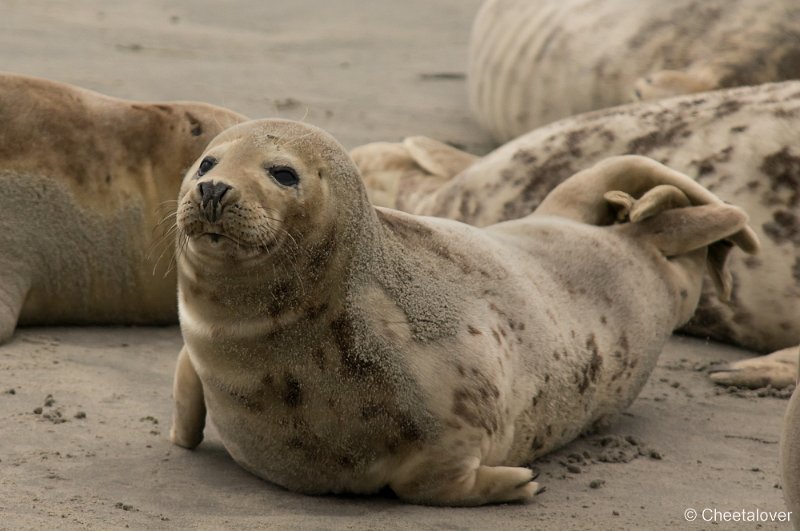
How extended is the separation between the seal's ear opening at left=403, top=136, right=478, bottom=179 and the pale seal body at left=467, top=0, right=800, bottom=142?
801 mm

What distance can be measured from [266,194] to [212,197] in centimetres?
13

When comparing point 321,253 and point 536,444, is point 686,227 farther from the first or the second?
point 321,253

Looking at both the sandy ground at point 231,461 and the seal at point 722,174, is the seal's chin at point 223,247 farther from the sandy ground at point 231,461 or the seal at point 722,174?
the seal at point 722,174

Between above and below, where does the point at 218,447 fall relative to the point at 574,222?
below

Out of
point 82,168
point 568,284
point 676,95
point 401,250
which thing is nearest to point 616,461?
point 568,284

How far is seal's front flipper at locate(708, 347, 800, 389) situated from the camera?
15.6ft

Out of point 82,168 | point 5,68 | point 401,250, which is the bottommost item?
point 5,68

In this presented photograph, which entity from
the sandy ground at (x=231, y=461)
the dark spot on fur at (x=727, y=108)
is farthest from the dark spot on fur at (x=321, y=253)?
the dark spot on fur at (x=727, y=108)

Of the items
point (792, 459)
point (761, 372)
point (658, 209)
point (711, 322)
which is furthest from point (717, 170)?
point (792, 459)

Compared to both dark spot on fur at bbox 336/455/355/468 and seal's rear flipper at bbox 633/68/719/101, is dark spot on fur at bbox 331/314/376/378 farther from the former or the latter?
seal's rear flipper at bbox 633/68/719/101

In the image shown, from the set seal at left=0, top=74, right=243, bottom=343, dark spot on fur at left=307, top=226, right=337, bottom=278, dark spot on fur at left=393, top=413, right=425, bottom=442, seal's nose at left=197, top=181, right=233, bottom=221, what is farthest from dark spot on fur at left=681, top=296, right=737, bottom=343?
seal's nose at left=197, top=181, right=233, bottom=221

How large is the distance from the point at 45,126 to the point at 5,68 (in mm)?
2869

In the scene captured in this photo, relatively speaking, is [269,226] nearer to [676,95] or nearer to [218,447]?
[218,447]

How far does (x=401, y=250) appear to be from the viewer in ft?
12.4
